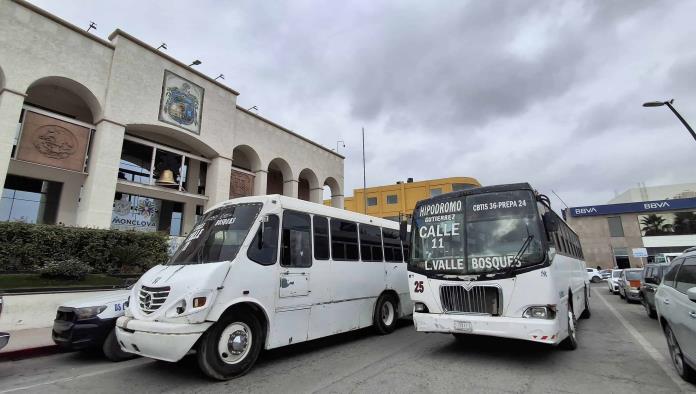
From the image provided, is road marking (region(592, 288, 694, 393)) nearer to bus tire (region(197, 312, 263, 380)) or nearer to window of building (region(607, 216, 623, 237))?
bus tire (region(197, 312, 263, 380))

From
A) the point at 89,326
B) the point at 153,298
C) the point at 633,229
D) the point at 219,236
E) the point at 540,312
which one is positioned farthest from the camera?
the point at 633,229

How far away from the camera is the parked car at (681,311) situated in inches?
170

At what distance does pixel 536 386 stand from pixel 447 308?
1748 millimetres

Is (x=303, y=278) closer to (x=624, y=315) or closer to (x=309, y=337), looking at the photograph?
(x=309, y=337)

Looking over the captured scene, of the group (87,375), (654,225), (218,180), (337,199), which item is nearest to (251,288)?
(87,375)

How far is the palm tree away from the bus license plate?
55.7 meters

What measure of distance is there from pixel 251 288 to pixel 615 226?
57453 millimetres

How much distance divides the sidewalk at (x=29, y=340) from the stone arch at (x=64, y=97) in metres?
8.43

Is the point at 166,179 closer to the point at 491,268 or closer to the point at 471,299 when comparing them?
the point at 471,299

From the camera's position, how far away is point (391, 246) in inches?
397

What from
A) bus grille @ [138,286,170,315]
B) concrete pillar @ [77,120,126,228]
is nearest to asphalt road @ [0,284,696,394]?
bus grille @ [138,286,170,315]

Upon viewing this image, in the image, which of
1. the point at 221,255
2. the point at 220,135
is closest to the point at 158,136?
the point at 220,135

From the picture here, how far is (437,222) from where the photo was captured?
6.92 metres

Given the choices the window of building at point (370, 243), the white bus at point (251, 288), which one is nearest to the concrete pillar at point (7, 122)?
the white bus at point (251, 288)
